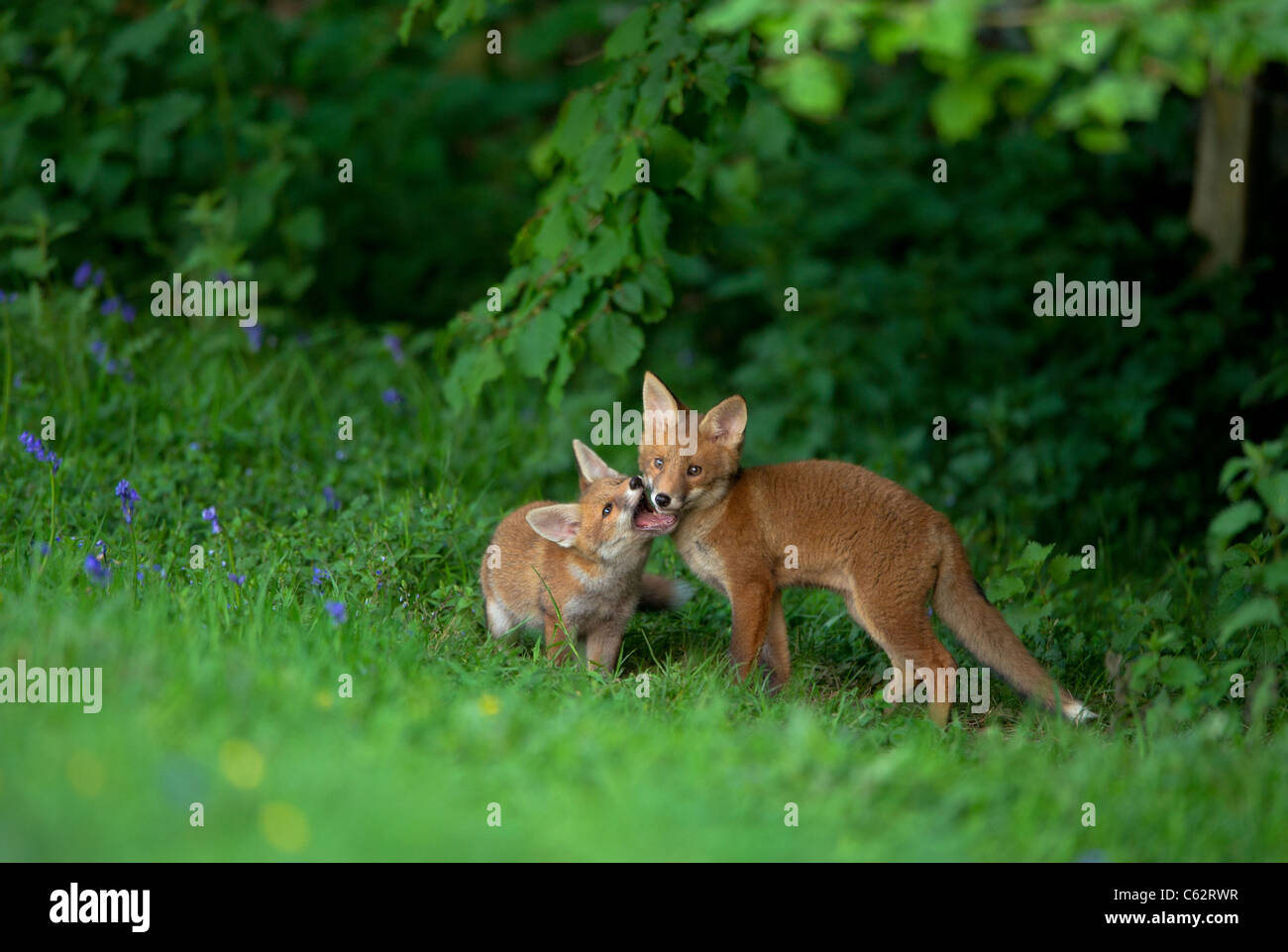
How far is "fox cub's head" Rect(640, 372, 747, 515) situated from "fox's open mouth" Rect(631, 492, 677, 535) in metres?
0.03

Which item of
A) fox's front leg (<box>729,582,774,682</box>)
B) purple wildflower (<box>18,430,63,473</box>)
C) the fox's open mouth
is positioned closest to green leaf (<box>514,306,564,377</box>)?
the fox's open mouth

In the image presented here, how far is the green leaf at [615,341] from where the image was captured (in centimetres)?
591

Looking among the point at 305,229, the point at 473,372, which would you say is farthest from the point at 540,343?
the point at 305,229

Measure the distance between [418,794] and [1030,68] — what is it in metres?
2.45

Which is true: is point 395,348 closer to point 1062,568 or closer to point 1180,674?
point 1062,568

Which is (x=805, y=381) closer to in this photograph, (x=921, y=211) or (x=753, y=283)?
(x=753, y=283)

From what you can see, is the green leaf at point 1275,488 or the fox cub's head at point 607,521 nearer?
the green leaf at point 1275,488

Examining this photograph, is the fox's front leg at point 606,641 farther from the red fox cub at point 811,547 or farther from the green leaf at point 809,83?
the green leaf at point 809,83

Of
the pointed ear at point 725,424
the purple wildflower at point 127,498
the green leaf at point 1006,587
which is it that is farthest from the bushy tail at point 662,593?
the purple wildflower at point 127,498

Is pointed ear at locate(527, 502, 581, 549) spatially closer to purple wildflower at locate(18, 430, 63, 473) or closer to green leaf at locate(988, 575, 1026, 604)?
green leaf at locate(988, 575, 1026, 604)

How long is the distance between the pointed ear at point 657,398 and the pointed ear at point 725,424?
5.0 inches

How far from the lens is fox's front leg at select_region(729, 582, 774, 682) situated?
5395mm

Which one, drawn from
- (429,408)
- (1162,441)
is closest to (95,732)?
(429,408)

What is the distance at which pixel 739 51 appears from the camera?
572 cm
